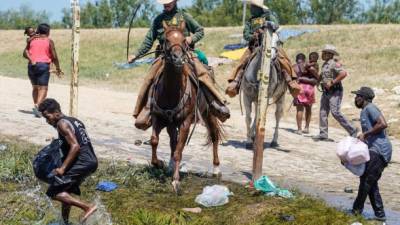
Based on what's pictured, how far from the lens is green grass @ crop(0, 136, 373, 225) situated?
26.9 feet

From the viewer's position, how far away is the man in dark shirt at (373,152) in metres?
8.71

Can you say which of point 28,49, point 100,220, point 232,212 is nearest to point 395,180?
point 232,212

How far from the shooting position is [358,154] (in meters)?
8.54

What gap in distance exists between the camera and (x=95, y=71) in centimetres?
3369

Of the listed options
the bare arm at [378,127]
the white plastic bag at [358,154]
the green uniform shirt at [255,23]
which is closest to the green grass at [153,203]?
the white plastic bag at [358,154]

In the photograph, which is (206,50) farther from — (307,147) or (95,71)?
(307,147)

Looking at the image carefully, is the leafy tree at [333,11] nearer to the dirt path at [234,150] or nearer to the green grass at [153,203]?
the dirt path at [234,150]

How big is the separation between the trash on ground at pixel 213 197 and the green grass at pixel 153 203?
0.09 meters

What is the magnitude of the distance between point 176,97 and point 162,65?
0.70m

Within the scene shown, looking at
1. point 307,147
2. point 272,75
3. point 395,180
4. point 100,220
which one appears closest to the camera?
point 100,220

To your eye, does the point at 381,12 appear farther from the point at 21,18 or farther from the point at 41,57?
the point at 41,57

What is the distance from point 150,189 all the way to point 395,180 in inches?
173

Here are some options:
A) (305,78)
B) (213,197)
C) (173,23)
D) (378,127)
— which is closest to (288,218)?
(213,197)

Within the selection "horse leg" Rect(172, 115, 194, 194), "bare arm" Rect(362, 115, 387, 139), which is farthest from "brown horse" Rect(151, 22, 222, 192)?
"bare arm" Rect(362, 115, 387, 139)
